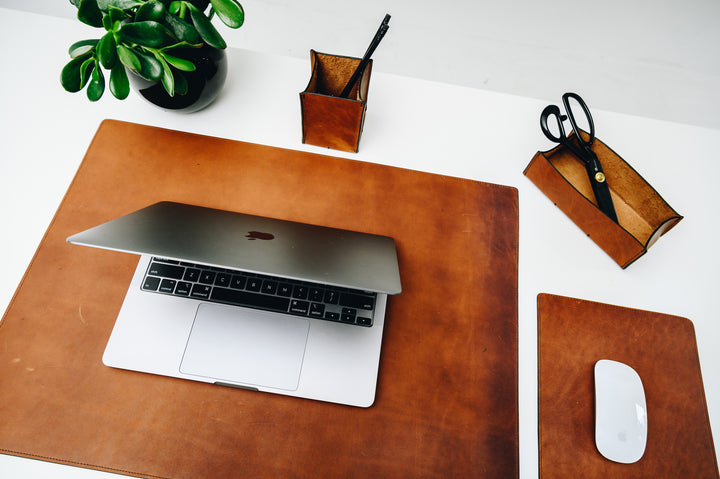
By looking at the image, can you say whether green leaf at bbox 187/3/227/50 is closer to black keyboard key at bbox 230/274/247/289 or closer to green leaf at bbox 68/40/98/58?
green leaf at bbox 68/40/98/58

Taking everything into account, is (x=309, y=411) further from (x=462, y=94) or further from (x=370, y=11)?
(x=370, y=11)

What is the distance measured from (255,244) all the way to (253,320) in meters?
0.15

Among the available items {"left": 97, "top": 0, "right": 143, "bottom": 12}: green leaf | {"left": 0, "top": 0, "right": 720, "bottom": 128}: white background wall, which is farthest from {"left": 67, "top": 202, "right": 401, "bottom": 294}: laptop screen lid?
{"left": 0, "top": 0, "right": 720, "bottom": 128}: white background wall

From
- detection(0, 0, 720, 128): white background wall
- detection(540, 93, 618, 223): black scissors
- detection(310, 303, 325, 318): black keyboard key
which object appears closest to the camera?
detection(310, 303, 325, 318): black keyboard key

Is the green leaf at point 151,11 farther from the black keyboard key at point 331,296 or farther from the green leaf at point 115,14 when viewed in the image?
the black keyboard key at point 331,296

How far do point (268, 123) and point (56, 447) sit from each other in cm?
70

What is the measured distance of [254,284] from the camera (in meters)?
0.65

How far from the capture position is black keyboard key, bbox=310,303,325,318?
0.64 meters

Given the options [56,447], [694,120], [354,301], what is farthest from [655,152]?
[56,447]

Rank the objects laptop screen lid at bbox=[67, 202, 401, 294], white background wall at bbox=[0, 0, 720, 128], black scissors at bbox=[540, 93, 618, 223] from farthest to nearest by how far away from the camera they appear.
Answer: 1. white background wall at bbox=[0, 0, 720, 128]
2. black scissors at bbox=[540, 93, 618, 223]
3. laptop screen lid at bbox=[67, 202, 401, 294]

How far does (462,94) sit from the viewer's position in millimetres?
925

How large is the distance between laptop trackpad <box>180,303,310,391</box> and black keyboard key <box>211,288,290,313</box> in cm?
3

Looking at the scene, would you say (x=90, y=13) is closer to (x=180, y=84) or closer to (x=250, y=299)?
(x=180, y=84)

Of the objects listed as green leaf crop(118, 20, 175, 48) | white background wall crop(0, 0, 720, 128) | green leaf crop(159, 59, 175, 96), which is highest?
white background wall crop(0, 0, 720, 128)
